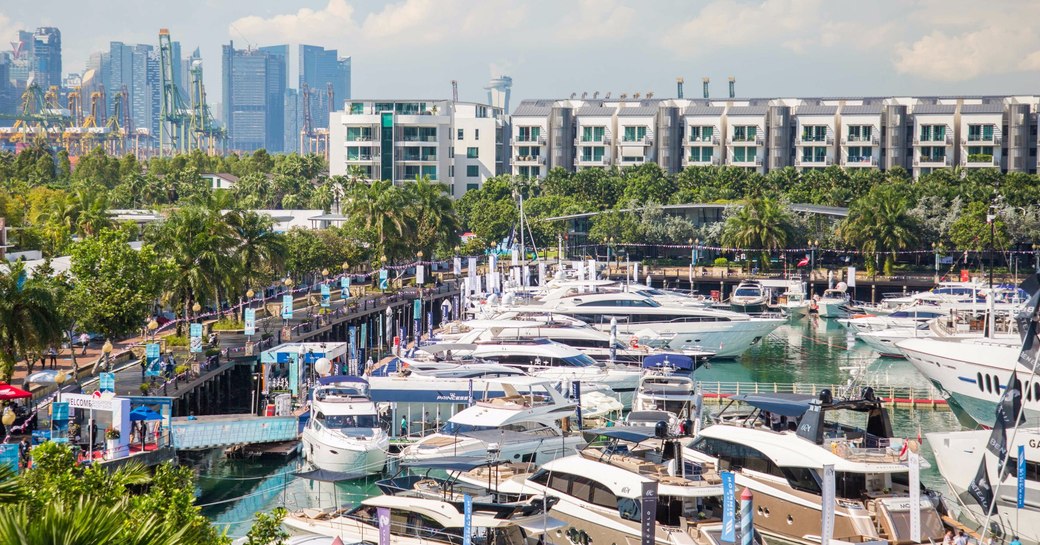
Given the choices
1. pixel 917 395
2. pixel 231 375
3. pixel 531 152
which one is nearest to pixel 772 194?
pixel 531 152

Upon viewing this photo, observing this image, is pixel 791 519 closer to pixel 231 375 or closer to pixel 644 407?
pixel 644 407

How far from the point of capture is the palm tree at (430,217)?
339 ft

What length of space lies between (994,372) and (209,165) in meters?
163

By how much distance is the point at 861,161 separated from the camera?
137125 mm

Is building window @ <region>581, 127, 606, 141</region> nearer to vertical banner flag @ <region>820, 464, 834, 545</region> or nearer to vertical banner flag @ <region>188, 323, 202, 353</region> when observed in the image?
vertical banner flag @ <region>188, 323, 202, 353</region>

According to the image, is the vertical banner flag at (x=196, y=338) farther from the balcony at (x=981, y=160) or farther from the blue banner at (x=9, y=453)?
the balcony at (x=981, y=160)

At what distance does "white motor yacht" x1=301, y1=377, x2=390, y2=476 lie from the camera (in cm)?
4047

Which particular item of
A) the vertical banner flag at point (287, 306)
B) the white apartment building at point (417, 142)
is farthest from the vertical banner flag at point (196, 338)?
the white apartment building at point (417, 142)

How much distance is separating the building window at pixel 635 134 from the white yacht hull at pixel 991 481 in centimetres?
10853

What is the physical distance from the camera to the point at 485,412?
133 ft

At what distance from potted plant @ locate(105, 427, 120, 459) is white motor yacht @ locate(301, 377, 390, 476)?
636cm

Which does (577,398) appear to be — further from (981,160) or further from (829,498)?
(981,160)

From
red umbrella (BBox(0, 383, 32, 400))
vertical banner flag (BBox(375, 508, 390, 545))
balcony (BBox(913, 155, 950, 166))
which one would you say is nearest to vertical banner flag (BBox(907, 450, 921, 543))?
vertical banner flag (BBox(375, 508, 390, 545))

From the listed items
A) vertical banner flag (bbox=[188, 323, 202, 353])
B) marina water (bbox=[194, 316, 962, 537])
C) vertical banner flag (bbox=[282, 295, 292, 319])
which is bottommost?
marina water (bbox=[194, 316, 962, 537])
